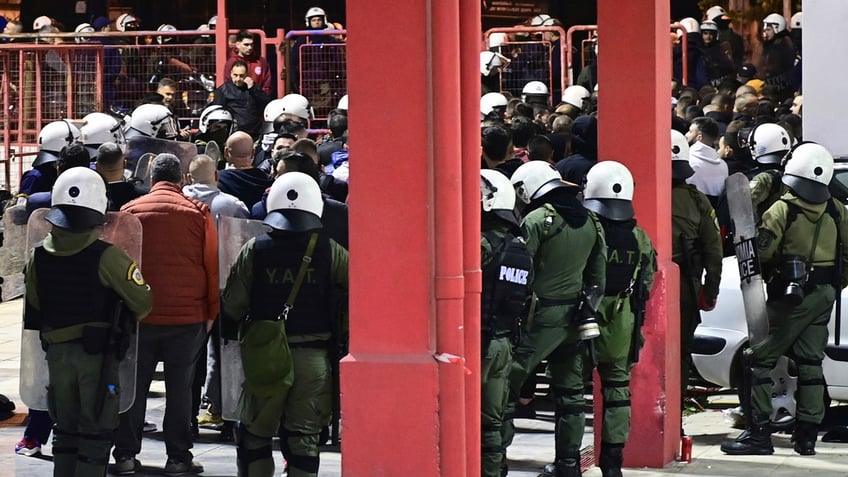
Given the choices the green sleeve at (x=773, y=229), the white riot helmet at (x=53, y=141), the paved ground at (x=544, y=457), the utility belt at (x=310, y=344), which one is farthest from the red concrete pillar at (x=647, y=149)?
the white riot helmet at (x=53, y=141)

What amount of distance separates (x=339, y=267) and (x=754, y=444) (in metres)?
3.63

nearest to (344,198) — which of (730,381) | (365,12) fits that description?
(730,381)

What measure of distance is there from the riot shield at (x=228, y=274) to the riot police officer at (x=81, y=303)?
1.64 feet

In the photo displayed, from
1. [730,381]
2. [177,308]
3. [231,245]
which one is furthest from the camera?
[730,381]

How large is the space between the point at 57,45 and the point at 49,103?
65 cm

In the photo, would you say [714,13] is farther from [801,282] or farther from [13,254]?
[13,254]

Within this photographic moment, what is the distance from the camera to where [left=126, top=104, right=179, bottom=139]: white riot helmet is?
1280cm

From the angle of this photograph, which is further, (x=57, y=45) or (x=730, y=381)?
(x=57, y=45)

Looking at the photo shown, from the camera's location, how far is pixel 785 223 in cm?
1063

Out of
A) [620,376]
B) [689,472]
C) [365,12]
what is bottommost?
[689,472]

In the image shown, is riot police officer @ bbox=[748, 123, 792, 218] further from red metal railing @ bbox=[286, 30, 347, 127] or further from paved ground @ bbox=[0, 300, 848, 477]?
red metal railing @ bbox=[286, 30, 347, 127]

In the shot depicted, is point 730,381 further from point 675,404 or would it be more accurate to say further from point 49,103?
→ point 49,103

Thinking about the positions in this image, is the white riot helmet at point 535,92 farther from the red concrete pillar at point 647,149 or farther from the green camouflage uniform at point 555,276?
the green camouflage uniform at point 555,276

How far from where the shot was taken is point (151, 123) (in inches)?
Answer: 505
